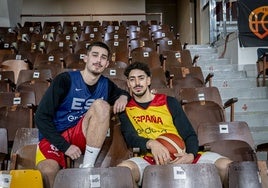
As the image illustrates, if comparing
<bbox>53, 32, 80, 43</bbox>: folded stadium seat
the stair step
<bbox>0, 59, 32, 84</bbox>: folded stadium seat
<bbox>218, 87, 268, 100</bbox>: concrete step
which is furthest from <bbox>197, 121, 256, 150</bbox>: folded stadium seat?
<bbox>53, 32, 80, 43</bbox>: folded stadium seat

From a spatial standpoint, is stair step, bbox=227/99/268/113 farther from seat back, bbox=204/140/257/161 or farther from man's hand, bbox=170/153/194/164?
man's hand, bbox=170/153/194/164

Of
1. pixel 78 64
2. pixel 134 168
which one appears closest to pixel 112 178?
pixel 134 168

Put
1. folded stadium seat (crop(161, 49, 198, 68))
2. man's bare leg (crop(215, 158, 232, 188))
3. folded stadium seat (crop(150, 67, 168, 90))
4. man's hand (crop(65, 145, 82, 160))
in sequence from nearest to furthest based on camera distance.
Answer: man's bare leg (crop(215, 158, 232, 188))
man's hand (crop(65, 145, 82, 160))
folded stadium seat (crop(150, 67, 168, 90))
folded stadium seat (crop(161, 49, 198, 68))

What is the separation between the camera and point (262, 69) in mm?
4688

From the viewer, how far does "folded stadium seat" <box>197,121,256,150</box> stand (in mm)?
2410

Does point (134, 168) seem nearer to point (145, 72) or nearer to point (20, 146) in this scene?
point (145, 72)

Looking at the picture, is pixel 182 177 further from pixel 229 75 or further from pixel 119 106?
pixel 229 75

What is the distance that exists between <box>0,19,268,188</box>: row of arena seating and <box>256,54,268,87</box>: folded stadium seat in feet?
2.97

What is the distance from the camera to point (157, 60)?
450cm

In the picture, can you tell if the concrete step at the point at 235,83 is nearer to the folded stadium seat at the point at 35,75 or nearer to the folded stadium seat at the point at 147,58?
the folded stadium seat at the point at 147,58

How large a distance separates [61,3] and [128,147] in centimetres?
923

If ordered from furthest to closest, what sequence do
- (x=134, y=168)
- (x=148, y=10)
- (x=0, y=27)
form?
(x=148, y=10)
(x=0, y=27)
(x=134, y=168)

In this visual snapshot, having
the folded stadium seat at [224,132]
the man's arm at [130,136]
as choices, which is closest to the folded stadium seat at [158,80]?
the folded stadium seat at [224,132]

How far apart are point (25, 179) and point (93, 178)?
309 mm
